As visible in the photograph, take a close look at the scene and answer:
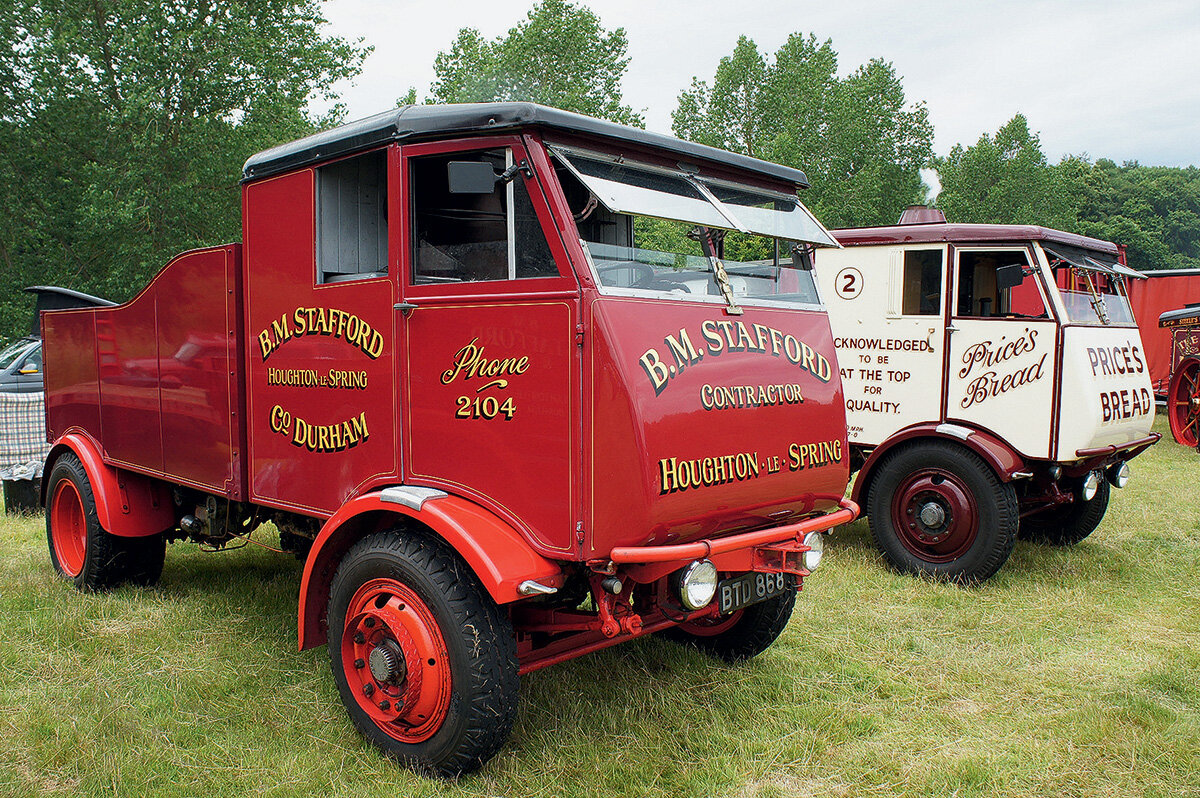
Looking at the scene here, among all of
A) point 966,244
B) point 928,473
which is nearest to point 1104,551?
point 928,473

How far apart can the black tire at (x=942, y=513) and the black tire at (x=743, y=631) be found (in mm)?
2332

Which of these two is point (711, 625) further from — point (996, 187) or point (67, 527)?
point (996, 187)

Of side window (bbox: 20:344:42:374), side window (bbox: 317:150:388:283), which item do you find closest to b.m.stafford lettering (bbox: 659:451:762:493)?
side window (bbox: 317:150:388:283)

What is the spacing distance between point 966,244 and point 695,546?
175 inches

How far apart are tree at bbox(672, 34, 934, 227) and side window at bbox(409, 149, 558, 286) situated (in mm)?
31827

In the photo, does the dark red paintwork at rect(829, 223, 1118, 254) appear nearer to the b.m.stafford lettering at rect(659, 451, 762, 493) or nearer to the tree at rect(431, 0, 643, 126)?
the b.m.stafford lettering at rect(659, 451, 762, 493)

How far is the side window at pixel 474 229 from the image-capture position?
3.29 metres

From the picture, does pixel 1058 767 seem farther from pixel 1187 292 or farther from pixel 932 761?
pixel 1187 292

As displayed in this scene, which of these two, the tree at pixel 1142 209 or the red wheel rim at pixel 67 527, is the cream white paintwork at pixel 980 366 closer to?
the red wheel rim at pixel 67 527

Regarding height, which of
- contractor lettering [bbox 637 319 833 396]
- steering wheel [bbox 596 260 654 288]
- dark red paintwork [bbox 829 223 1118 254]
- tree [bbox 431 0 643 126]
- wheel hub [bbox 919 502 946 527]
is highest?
tree [bbox 431 0 643 126]

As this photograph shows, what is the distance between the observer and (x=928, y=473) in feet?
21.7

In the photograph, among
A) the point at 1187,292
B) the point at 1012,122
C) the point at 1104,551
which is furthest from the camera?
the point at 1012,122

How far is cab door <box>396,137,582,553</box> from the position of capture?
317 cm

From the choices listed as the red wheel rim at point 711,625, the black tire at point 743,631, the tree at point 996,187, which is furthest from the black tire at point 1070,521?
the tree at point 996,187
